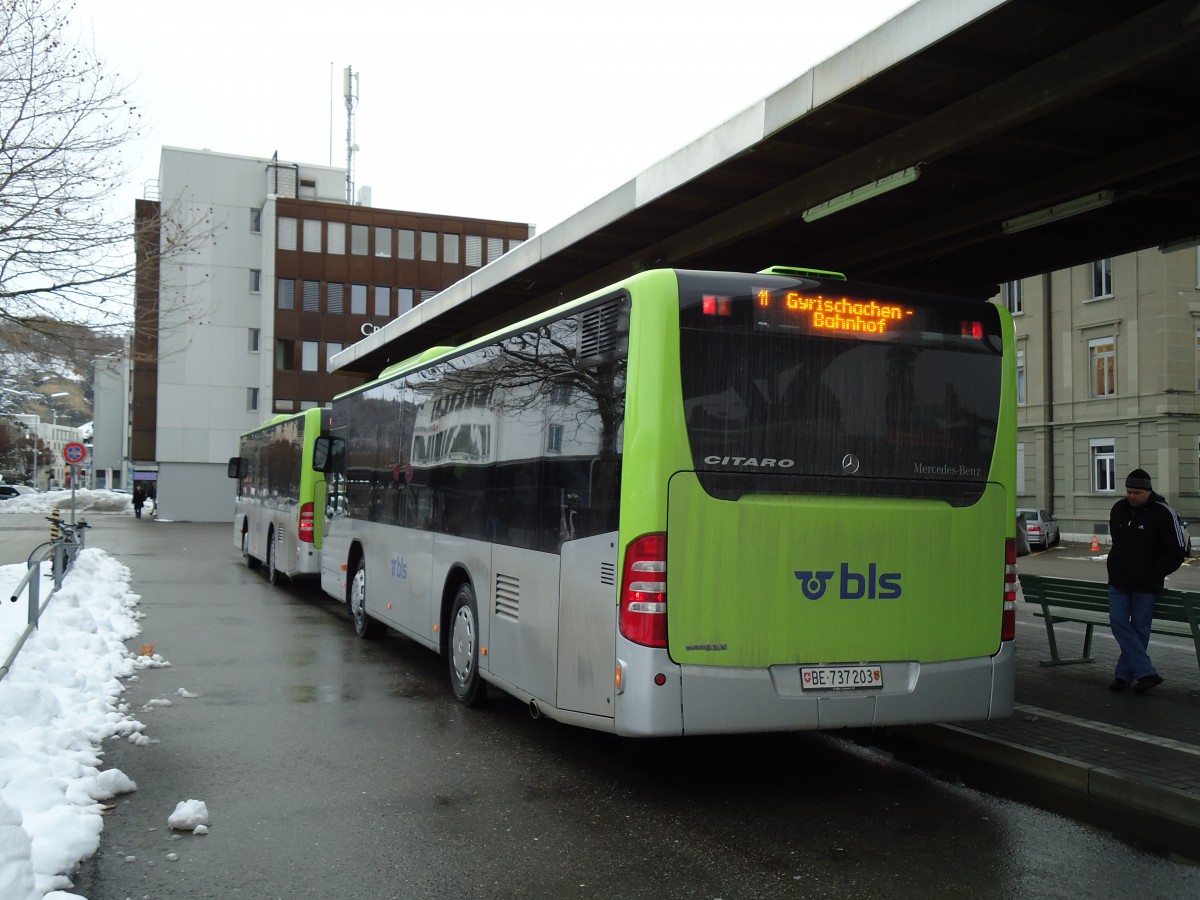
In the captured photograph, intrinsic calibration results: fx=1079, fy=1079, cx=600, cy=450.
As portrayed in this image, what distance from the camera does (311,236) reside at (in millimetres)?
58375

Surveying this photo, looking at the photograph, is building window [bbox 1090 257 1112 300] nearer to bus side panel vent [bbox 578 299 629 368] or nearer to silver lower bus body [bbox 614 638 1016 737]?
silver lower bus body [bbox 614 638 1016 737]

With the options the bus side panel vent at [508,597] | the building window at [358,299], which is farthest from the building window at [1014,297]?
the bus side panel vent at [508,597]

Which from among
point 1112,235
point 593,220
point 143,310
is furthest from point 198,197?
point 1112,235

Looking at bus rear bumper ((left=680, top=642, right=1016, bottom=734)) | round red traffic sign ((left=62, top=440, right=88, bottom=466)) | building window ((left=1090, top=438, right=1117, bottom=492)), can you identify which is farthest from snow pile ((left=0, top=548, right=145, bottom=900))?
building window ((left=1090, top=438, right=1117, bottom=492))

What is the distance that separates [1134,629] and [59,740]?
820cm

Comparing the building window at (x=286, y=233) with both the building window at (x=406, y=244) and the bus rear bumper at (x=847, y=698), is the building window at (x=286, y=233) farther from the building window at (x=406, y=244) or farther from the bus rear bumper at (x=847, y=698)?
the bus rear bumper at (x=847, y=698)

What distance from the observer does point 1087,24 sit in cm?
670

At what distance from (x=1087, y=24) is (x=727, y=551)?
4032mm

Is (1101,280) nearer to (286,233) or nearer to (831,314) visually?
(831,314)

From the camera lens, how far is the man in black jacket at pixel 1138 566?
892cm

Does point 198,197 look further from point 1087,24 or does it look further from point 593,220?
point 1087,24

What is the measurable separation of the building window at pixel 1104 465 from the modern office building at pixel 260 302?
Result: 3491 centimetres

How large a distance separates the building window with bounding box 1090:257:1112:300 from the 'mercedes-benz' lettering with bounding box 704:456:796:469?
130 feet

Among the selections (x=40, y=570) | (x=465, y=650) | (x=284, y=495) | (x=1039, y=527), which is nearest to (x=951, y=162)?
(x=465, y=650)
